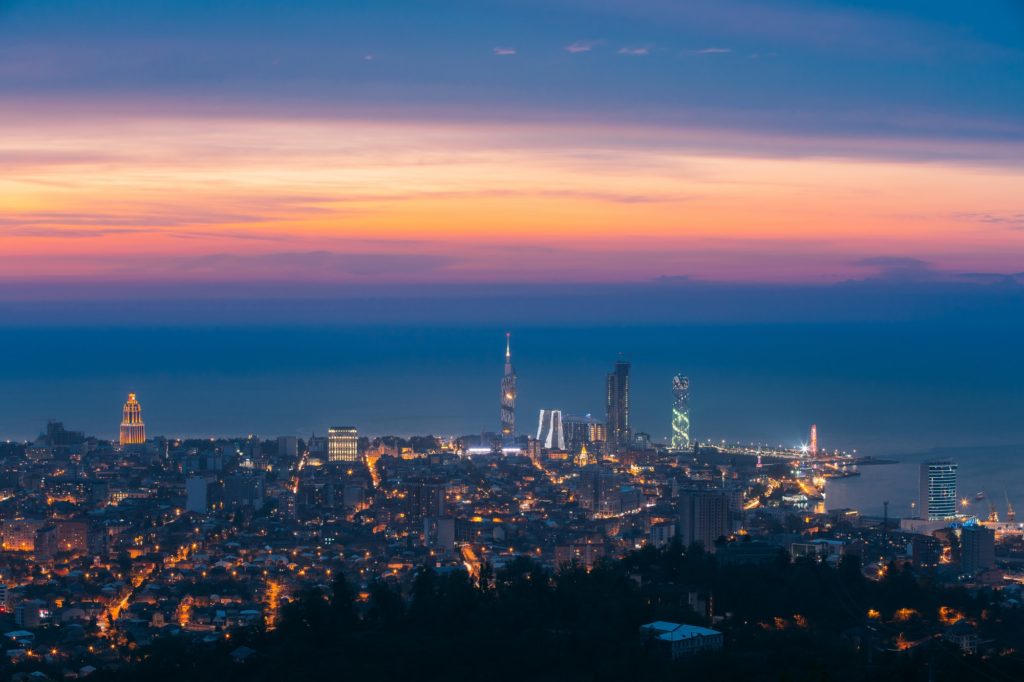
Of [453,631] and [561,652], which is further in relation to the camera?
[453,631]

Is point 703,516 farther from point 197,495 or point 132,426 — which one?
point 132,426

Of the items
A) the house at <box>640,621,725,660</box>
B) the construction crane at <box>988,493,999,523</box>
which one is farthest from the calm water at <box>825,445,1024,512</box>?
the house at <box>640,621,725,660</box>

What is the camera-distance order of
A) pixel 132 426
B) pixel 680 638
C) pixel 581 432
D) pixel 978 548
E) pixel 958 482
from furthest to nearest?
pixel 581 432
pixel 132 426
pixel 958 482
pixel 978 548
pixel 680 638

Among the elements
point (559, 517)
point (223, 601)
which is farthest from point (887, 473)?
point (223, 601)

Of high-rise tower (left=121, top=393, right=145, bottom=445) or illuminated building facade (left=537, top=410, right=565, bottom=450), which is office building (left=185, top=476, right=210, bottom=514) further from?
illuminated building facade (left=537, top=410, right=565, bottom=450)

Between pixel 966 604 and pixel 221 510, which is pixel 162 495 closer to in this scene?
pixel 221 510

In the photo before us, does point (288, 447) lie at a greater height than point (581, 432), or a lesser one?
lesser

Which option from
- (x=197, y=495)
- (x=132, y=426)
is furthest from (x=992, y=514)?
(x=132, y=426)
